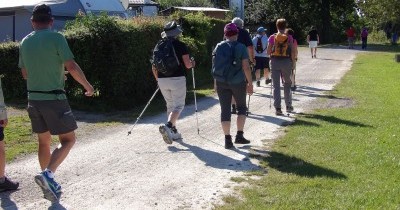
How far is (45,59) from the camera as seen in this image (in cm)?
538

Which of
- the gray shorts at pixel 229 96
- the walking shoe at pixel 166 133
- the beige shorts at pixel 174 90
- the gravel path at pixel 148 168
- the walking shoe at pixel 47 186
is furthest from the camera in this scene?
the beige shorts at pixel 174 90

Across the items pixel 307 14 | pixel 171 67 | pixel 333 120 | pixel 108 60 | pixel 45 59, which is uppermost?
pixel 307 14

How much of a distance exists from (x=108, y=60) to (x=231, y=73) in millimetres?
5040

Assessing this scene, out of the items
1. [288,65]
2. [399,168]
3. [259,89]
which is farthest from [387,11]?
[399,168]

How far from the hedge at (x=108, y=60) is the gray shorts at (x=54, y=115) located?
6.60 meters

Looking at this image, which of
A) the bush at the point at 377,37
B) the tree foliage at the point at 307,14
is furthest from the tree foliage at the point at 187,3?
the bush at the point at 377,37

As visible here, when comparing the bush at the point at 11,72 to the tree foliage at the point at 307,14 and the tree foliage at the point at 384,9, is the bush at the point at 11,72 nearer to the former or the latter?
the tree foliage at the point at 384,9

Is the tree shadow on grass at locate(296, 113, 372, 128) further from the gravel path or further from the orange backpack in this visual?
the orange backpack

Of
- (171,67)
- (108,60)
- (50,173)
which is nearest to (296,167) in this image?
(171,67)

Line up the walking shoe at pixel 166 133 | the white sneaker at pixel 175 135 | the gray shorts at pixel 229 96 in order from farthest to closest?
the white sneaker at pixel 175 135 < the walking shoe at pixel 166 133 < the gray shorts at pixel 229 96

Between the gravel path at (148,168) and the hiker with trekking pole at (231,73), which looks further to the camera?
the hiker with trekking pole at (231,73)

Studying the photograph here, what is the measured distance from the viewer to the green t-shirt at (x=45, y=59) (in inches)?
211

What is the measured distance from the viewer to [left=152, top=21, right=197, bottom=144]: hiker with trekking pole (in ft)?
26.5

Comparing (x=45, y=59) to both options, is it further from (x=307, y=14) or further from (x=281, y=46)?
(x=307, y=14)
